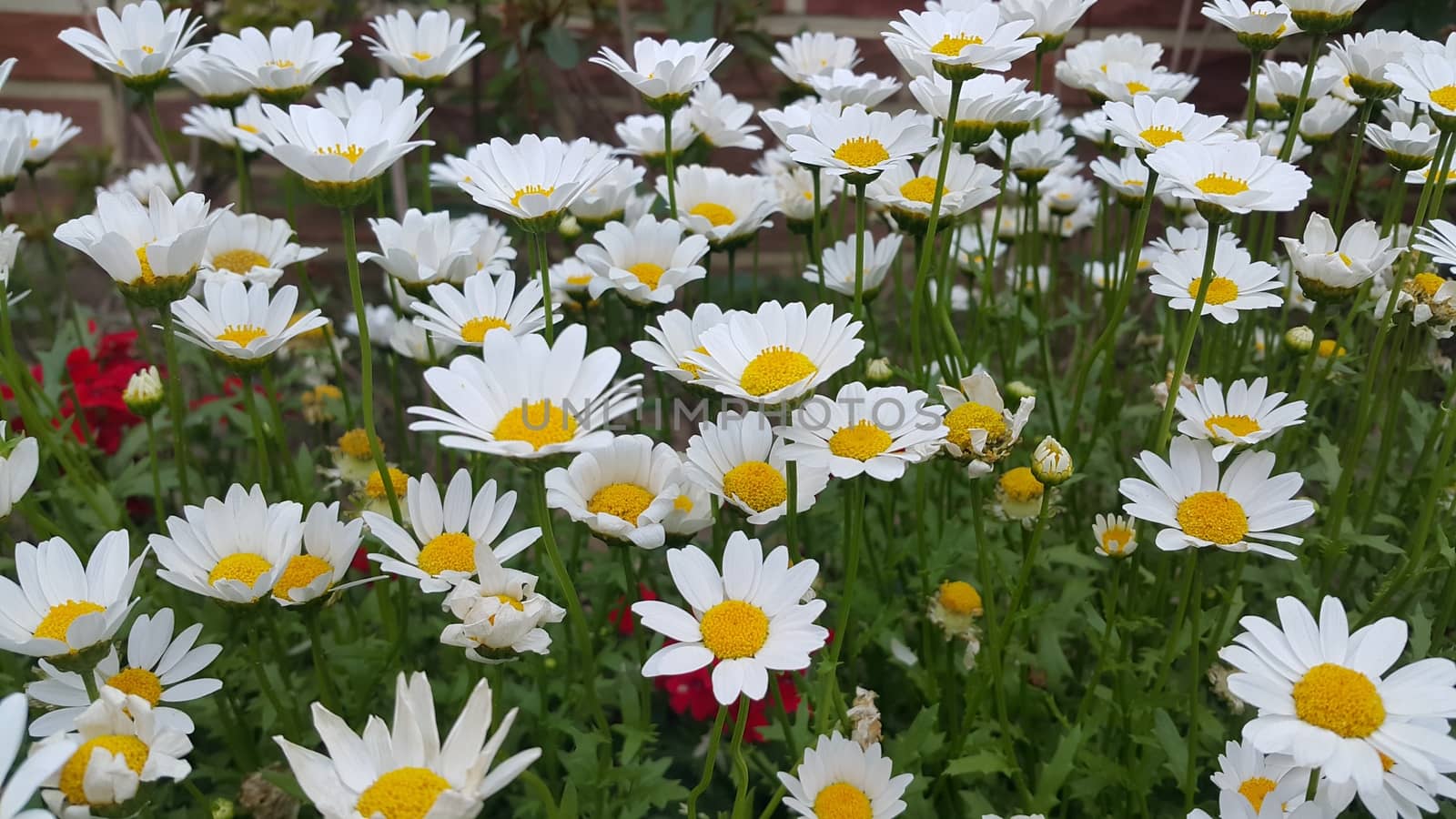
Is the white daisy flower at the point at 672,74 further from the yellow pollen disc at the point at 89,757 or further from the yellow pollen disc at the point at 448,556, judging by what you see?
the yellow pollen disc at the point at 89,757

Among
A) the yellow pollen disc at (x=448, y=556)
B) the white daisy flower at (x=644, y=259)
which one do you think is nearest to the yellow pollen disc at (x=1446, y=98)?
the white daisy flower at (x=644, y=259)

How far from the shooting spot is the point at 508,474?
1.36m

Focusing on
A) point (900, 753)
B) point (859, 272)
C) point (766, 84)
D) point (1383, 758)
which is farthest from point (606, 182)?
point (766, 84)

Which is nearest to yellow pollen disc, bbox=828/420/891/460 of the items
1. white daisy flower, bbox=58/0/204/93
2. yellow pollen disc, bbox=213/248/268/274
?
yellow pollen disc, bbox=213/248/268/274

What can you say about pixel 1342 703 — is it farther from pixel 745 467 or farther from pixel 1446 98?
pixel 1446 98

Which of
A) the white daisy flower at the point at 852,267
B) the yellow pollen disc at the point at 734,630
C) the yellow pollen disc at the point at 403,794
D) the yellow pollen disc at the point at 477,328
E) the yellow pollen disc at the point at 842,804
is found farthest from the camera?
the white daisy flower at the point at 852,267

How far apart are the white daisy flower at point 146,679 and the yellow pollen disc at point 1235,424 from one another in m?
0.77

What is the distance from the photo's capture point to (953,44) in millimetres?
885

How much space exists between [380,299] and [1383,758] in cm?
188

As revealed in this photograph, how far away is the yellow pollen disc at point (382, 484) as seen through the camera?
3.24ft

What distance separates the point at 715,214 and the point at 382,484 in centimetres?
45

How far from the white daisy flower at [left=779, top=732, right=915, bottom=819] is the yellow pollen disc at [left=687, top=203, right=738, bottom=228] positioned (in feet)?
1.87

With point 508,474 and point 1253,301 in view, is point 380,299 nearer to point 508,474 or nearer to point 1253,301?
point 508,474

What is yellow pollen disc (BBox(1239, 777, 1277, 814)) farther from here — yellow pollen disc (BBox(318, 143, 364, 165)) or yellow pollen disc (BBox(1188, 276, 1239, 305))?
yellow pollen disc (BBox(318, 143, 364, 165))
